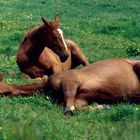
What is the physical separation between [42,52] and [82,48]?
13.0ft

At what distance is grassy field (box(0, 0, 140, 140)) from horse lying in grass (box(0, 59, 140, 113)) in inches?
8.4

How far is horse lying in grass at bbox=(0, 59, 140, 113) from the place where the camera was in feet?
28.7

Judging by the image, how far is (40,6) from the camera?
97.9 feet

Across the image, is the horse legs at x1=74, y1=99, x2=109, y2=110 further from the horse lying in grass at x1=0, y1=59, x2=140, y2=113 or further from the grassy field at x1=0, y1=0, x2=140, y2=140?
the grassy field at x1=0, y1=0, x2=140, y2=140

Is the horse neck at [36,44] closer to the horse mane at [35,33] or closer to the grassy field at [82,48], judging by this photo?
the horse mane at [35,33]

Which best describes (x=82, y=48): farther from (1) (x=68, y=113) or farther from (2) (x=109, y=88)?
(1) (x=68, y=113)

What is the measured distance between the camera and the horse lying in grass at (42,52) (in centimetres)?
1235

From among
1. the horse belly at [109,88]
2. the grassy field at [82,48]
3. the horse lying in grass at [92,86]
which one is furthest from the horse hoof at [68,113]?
the horse belly at [109,88]

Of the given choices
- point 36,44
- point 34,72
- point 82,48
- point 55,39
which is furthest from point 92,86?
point 82,48

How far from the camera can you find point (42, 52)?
1312 cm

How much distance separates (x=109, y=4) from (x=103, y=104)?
22836mm

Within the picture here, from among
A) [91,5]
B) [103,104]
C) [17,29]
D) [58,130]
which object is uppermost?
[58,130]

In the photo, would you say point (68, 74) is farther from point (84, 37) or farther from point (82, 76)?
point (84, 37)

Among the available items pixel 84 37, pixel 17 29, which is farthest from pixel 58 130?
pixel 17 29
